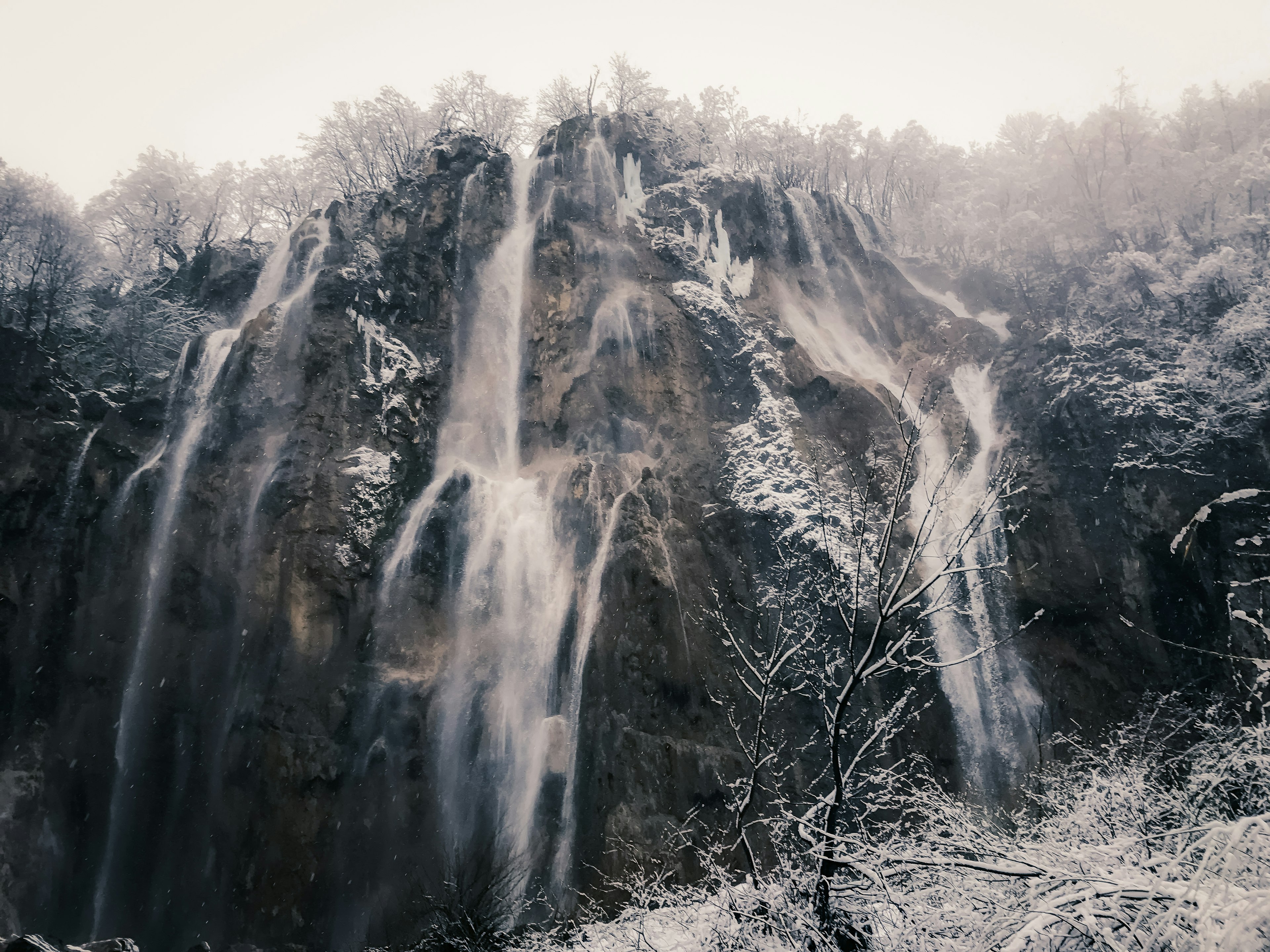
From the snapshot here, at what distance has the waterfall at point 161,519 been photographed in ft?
55.0

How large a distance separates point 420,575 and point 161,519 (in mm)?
9072

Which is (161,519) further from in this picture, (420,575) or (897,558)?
(897,558)

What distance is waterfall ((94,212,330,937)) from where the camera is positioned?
16.8 m

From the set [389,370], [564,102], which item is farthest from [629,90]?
[389,370]

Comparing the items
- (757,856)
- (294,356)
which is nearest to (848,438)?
(757,856)

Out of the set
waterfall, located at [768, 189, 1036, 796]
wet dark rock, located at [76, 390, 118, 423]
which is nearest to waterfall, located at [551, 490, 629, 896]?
waterfall, located at [768, 189, 1036, 796]

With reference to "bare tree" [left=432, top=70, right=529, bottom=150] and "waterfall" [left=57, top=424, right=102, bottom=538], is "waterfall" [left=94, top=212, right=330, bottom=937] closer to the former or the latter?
"waterfall" [left=57, top=424, right=102, bottom=538]

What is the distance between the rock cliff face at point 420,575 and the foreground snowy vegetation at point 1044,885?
773cm

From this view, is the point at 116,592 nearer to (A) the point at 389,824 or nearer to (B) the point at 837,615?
(A) the point at 389,824

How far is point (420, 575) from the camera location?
62.3ft

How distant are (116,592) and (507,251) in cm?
1958

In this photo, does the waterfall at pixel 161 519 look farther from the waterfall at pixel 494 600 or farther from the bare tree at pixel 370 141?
the bare tree at pixel 370 141

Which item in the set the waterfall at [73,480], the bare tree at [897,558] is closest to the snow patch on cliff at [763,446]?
the bare tree at [897,558]

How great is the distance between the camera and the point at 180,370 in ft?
75.2
